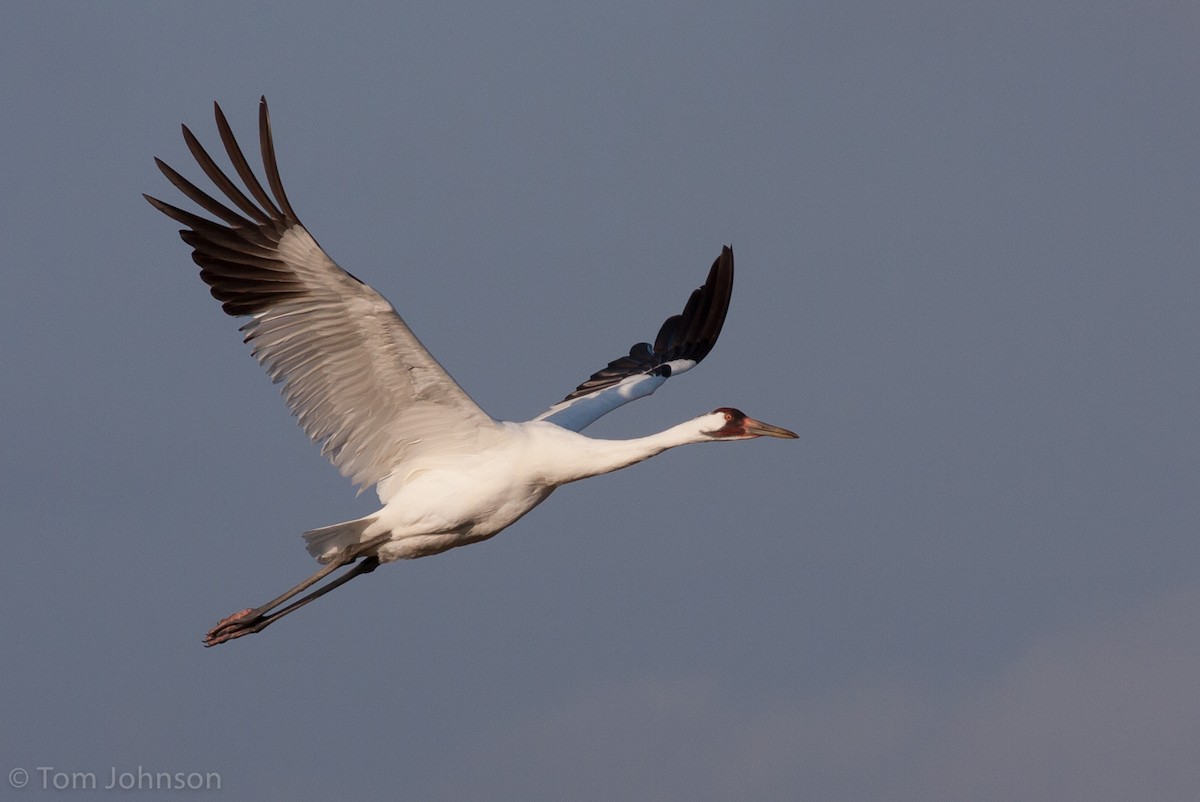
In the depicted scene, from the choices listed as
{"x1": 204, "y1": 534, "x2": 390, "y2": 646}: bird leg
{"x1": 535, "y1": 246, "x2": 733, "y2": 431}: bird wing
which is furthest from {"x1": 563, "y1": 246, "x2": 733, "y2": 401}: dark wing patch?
{"x1": 204, "y1": 534, "x2": 390, "y2": 646}: bird leg

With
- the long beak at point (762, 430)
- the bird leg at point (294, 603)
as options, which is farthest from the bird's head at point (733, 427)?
the bird leg at point (294, 603)

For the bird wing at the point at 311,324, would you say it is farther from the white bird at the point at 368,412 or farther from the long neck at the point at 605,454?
the long neck at the point at 605,454

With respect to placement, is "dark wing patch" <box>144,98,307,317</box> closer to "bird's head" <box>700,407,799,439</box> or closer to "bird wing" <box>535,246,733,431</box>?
"bird's head" <box>700,407,799,439</box>

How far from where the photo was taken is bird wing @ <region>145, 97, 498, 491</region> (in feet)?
60.1

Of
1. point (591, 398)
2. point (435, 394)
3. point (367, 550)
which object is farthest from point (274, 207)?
point (591, 398)

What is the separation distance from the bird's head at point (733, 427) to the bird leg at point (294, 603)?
11.5 feet

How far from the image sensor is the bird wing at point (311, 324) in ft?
60.1

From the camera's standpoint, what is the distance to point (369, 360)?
18.9 m

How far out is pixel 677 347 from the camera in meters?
25.8

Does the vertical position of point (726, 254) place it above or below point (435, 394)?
above

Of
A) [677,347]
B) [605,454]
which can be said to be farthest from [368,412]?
[677,347]

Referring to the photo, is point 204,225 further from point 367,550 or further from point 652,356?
point 652,356

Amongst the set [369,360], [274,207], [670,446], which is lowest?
[670,446]

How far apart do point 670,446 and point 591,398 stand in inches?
161
